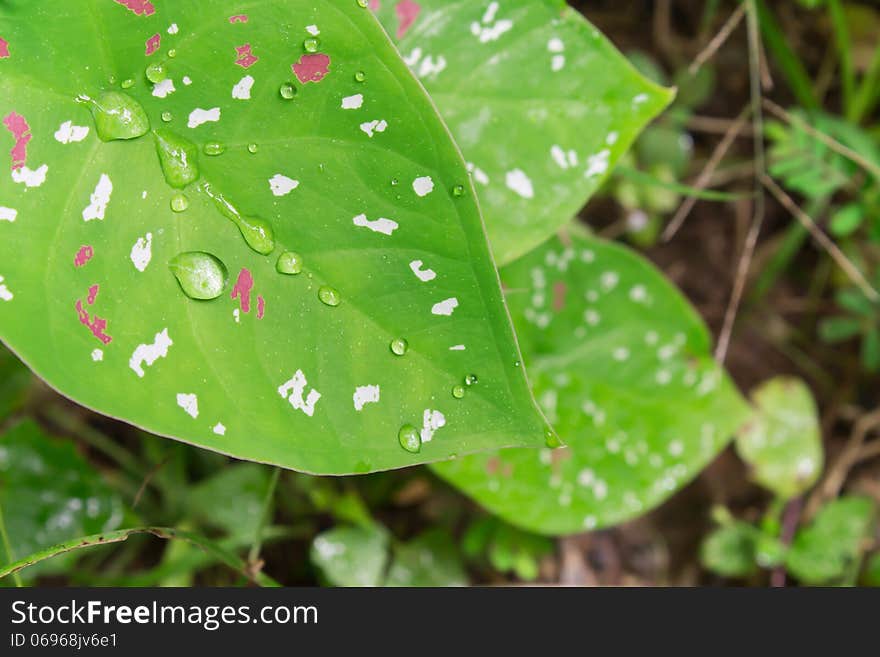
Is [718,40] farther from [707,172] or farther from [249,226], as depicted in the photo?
[249,226]

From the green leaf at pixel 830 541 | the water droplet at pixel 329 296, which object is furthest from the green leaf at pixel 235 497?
the green leaf at pixel 830 541

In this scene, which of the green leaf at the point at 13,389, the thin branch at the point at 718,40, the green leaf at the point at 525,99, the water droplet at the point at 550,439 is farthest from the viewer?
the green leaf at the point at 13,389

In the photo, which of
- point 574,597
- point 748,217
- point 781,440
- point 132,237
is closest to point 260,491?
point 574,597

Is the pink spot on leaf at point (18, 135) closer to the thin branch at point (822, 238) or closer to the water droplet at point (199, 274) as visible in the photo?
the water droplet at point (199, 274)

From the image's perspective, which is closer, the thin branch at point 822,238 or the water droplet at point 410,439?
the water droplet at point 410,439

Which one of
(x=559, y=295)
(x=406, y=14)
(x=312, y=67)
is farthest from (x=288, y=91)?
(x=559, y=295)

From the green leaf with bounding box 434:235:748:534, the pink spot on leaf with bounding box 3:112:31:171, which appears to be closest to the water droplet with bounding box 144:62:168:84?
the pink spot on leaf with bounding box 3:112:31:171
